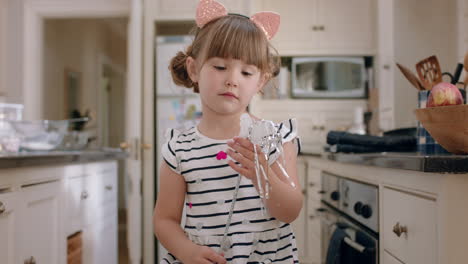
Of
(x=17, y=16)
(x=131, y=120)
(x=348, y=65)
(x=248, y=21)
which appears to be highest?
(x=17, y=16)

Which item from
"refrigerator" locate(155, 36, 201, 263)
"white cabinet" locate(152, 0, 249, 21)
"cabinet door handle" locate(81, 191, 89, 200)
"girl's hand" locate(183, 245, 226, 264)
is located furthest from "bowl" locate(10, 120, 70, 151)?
"girl's hand" locate(183, 245, 226, 264)

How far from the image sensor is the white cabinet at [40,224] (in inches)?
45.9

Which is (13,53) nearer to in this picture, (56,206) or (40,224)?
(56,206)

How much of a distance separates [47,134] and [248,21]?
1.63 metres

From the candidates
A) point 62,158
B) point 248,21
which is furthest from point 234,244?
point 62,158

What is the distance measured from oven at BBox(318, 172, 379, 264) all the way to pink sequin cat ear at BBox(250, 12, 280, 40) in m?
0.59

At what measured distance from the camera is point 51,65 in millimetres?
4031

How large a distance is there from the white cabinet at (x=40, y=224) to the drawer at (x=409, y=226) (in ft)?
3.29

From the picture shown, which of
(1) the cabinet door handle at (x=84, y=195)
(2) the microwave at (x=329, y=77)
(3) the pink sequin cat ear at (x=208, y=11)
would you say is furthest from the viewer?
(2) the microwave at (x=329, y=77)

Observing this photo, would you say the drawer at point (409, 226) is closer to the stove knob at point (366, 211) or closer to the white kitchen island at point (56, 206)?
the stove knob at point (366, 211)

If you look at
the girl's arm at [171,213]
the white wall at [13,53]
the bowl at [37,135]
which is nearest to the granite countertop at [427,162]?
the girl's arm at [171,213]

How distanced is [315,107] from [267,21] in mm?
2438

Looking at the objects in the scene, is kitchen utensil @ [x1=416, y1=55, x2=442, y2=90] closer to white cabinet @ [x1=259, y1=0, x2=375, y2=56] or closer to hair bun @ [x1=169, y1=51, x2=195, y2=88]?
hair bun @ [x1=169, y1=51, x2=195, y2=88]

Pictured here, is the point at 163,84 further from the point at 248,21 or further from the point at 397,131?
the point at 248,21
